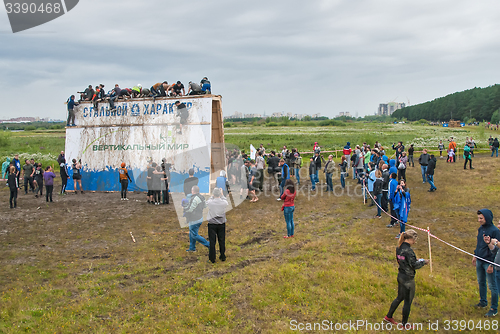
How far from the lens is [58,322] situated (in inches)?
232

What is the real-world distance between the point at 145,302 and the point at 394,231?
23.6 ft

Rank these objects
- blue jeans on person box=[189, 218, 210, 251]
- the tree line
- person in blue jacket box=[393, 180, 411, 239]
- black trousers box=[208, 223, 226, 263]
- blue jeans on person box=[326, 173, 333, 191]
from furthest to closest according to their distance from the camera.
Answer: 1. the tree line
2. blue jeans on person box=[326, 173, 333, 191]
3. person in blue jacket box=[393, 180, 411, 239]
4. blue jeans on person box=[189, 218, 210, 251]
5. black trousers box=[208, 223, 226, 263]

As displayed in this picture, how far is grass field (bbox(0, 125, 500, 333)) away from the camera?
19.7 ft

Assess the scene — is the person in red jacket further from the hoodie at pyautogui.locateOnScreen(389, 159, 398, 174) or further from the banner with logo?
the banner with logo

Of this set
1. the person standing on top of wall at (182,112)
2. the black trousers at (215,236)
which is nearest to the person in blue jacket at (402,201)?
the black trousers at (215,236)

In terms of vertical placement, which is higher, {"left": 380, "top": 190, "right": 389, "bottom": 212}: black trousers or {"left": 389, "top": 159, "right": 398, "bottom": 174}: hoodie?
{"left": 389, "top": 159, "right": 398, "bottom": 174}: hoodie

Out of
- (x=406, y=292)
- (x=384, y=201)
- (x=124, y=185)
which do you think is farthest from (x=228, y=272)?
(x=124, y=185)

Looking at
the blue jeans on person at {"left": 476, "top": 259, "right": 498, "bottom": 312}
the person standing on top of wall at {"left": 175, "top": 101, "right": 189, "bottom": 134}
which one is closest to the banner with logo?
the person standing on top of wall at {"left": 175, "top": 101, "right": 189, "bottom": 134}

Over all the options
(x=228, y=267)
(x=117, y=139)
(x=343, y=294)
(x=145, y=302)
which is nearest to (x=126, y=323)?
→ (x=145, y=302)

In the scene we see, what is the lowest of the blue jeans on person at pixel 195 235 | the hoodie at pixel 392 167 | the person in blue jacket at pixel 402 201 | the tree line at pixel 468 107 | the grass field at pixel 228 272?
the grass field at pixel 228 272

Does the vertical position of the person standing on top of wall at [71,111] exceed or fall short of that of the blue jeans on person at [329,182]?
it exceeds it

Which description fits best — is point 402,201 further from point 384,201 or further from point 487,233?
point 487,233

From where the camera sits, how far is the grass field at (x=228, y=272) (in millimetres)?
5992

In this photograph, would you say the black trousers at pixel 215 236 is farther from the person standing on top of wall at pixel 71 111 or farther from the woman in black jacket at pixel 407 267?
the person standing on top of wall at pixel 71 111
